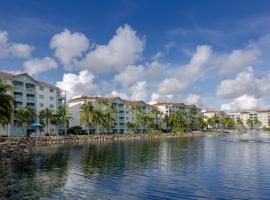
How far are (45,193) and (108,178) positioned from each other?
9.37 m

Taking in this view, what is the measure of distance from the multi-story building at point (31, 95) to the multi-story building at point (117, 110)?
20487mm

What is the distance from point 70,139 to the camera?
11406 cm

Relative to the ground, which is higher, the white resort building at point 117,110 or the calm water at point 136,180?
the white resort building at point 117,110

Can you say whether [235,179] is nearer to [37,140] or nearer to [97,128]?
[37,140]

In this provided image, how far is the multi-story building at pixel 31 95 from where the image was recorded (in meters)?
113

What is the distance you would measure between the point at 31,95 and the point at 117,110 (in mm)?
61712

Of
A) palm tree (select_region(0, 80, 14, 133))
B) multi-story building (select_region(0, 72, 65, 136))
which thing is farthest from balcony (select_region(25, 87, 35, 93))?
palm tree (select_region(0, 80, 14, 133))

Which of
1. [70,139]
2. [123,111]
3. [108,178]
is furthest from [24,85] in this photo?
[108,178]

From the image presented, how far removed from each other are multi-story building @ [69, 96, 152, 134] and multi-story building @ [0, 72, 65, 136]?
2049 cm

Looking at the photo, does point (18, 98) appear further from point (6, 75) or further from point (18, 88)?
point (6, 75)

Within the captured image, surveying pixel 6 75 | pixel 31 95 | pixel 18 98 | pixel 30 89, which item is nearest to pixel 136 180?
pixel 18 98

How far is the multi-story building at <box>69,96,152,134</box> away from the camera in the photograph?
158050 millimetres

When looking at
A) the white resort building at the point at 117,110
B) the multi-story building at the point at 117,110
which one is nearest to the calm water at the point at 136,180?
the multi-story building at the point at 117,110

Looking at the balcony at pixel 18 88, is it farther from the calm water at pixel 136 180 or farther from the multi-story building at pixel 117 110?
the calm water at pixel 136 180
